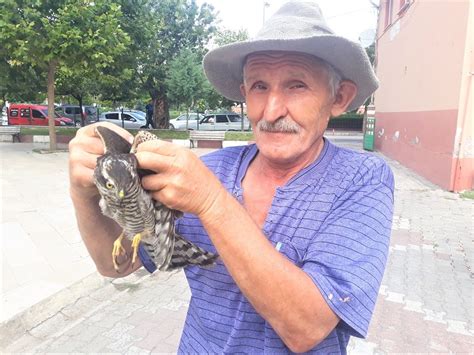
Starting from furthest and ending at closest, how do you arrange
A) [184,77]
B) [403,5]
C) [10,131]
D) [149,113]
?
[149,113] → [184,77] → [10,131] → [403,5]

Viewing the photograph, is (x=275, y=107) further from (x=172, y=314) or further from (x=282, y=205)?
(x=172, y=314)

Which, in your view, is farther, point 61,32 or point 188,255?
point 61,32

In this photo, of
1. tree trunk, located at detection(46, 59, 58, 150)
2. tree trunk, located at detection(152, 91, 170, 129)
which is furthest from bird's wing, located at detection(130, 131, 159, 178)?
tree trunk, located at detection(152, 91, 170, 129)

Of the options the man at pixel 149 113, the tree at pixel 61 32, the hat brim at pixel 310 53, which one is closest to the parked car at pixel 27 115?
the man at pixel 149 113

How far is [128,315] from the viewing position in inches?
161

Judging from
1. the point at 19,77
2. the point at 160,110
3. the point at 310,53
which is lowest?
the point at 310,53

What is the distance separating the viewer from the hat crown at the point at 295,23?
1.45 metres

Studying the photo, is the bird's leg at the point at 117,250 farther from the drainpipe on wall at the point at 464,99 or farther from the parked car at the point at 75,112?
the parked car at the point at 75,112

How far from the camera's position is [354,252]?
48.9 inches

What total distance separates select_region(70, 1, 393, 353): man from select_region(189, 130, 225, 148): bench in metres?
16.0

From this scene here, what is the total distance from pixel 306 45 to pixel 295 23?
0.14 meters

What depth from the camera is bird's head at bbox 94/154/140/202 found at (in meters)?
1.14

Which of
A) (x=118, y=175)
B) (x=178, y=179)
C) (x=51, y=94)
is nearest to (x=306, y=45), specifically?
(x=178, y=179)

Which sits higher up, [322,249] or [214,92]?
[214,92]
